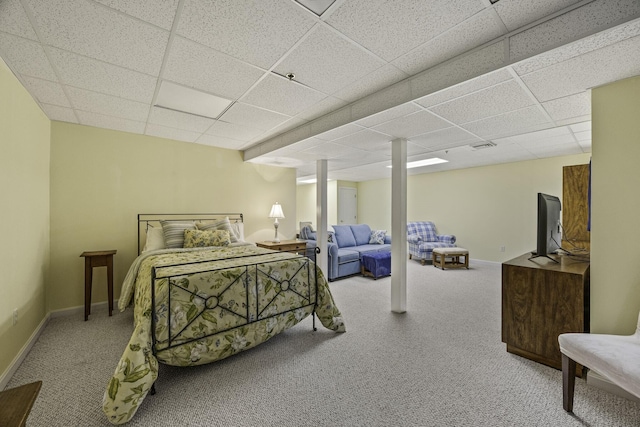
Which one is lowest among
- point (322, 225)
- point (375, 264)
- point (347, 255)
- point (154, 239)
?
Answer: point (375, 264)

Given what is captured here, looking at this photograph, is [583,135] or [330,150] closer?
[583,135]

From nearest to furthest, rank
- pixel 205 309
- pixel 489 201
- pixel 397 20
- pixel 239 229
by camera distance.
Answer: pixel 397 20 < pixel 205 309 < pixel 239 229 < pixel 489 201

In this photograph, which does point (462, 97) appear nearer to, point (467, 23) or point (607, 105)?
point (467, 23)

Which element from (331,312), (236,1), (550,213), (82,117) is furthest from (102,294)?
(550,213)

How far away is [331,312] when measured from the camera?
2.71 m

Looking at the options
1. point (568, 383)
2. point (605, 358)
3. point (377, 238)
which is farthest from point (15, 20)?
point (377, 238)

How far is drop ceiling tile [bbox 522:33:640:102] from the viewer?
162 cm

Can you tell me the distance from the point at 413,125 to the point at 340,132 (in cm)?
82

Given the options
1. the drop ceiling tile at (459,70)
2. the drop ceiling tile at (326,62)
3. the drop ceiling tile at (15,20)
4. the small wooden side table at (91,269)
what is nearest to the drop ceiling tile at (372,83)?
the drop ceiling tile at (326,62)

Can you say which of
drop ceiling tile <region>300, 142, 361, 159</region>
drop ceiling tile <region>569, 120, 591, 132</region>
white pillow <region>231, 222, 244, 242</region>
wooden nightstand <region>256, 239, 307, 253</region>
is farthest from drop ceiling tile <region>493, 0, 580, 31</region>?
white pillow <region>231, 222, 244, 242</region>

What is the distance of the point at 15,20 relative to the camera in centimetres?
154

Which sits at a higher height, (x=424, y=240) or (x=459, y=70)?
(x=459, y=70)

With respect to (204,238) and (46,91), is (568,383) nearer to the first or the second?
(204,238)

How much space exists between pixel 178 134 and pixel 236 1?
2.83 m
